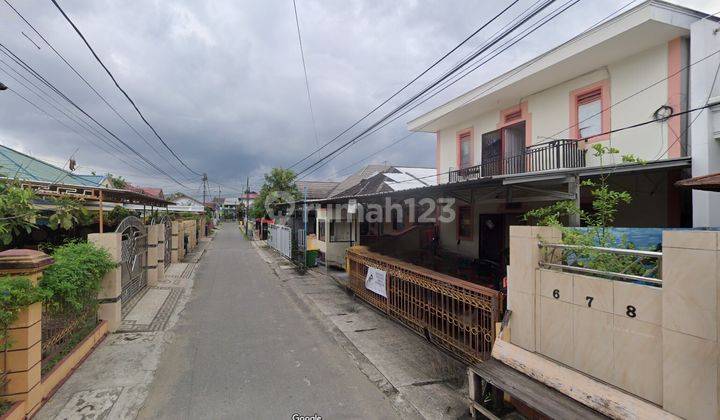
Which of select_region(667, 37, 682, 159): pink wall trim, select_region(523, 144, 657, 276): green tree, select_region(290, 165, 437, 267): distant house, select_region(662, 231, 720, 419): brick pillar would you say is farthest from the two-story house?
select_region(290, 165, 437, 267): distant house

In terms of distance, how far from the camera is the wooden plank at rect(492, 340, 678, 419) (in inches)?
105

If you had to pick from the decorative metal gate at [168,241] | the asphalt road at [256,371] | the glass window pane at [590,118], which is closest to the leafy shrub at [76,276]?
the asphalt road at [256,371]

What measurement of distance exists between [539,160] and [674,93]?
291 centimetres

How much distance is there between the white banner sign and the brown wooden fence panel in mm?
121

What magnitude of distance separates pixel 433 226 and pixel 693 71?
795 centimetres

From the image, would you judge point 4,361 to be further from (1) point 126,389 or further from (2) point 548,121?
(2) point 548,121

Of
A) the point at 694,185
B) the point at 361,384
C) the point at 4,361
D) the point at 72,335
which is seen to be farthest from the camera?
the point at 72,335

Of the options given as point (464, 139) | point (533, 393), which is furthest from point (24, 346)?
point (464, 139)

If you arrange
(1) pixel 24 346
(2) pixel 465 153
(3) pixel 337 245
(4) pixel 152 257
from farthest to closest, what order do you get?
(3) pixel 337 245
(2) pixel 465 153
(4) pixel 152 257
(1) pixel 24 346

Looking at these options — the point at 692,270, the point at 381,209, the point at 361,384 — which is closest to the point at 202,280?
the point at 381,209

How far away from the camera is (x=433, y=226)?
42.1ft

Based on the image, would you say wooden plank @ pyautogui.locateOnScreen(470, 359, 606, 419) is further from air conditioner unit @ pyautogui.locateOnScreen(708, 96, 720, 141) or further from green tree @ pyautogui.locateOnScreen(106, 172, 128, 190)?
green tree @ pyautogui.locateOnScreen(106, 172, 128, 190)

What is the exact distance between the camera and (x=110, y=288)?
6457 mm

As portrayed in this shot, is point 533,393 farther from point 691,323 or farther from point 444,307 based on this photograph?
point 444,307
